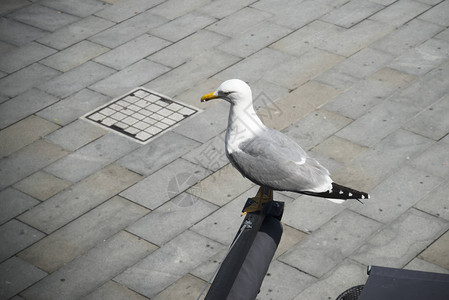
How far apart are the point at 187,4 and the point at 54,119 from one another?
4545 mm

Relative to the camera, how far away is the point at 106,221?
32.0ft

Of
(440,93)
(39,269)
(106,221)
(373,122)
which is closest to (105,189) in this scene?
(106,221)

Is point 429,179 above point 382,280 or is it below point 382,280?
below

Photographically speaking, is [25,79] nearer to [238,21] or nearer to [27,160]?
[27,160]

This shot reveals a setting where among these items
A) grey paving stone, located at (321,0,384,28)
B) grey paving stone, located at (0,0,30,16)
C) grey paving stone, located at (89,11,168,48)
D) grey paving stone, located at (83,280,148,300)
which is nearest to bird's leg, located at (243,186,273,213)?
grey paving stone, located at (83,280,148,300)

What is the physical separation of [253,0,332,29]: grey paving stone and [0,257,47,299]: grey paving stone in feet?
24.0

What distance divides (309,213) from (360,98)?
117 inches

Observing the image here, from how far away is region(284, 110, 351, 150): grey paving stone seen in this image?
11.0 meters

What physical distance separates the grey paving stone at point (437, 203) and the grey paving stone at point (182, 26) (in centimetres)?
604

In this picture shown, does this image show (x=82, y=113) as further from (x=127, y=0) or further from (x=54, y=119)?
(x=127, y=0)

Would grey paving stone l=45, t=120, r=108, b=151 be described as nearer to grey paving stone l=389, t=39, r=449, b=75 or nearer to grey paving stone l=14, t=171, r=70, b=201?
grey paving stone l=14, t=171, r=70, b=201

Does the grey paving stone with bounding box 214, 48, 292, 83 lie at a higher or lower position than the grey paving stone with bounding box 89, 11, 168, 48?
lower

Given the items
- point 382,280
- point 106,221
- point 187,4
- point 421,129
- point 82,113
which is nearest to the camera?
point 382,280

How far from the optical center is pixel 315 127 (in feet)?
36.9
